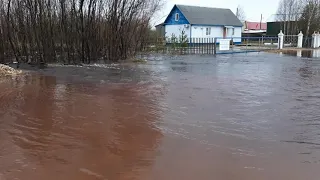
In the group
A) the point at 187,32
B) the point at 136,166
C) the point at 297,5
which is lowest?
the point at 136,166

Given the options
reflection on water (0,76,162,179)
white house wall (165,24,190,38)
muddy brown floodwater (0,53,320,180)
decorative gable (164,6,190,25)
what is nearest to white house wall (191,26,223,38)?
white house wall (165,24,190,38)

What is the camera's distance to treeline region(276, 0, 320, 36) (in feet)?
154

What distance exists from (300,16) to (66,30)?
39388mm

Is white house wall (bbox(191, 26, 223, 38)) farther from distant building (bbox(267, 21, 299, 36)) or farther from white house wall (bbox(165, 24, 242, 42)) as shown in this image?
distant building (bbox(267, 21, 299, 36))

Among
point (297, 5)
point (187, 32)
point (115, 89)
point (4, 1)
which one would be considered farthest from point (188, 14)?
point (115, 89)

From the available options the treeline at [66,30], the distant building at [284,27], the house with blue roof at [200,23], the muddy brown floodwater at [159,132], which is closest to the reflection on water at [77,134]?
the muddy brown floodwater at [159,132]

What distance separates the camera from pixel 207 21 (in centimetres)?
5103

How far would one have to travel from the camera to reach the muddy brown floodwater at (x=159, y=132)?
182 inches

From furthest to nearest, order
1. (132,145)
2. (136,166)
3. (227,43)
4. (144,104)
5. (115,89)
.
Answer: (227,43), (115,89), (144,104), (132,145), (136,166)

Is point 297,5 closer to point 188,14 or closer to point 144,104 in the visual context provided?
point 188,14

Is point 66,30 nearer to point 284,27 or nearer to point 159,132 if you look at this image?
point 159,132

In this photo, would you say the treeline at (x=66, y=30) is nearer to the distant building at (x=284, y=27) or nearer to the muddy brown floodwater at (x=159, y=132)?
the muddy brown floodwater at (x=159, y=132)

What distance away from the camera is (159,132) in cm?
632

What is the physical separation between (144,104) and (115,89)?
2.51 metres
